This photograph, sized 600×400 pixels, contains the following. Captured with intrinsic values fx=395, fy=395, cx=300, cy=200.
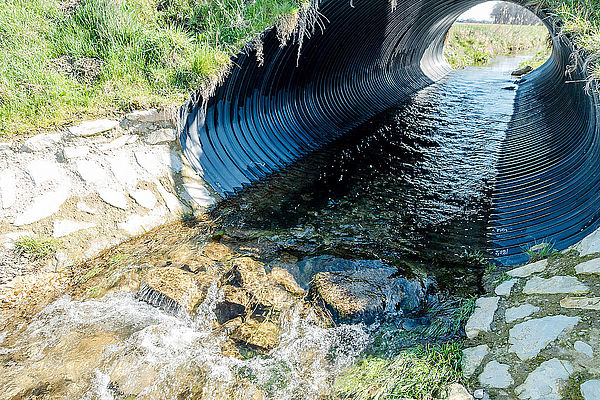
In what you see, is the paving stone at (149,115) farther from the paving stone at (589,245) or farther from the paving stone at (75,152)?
the paving stone at (589,245)

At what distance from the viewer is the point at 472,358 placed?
292 cm

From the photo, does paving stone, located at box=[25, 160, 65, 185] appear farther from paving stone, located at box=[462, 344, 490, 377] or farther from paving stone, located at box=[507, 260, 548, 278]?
paving stone, located at box=[507, 260, 548, 278]

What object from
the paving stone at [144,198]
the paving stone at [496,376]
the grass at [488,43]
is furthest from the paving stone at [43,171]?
the grass at [488,43]

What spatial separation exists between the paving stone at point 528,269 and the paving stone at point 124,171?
4417mm

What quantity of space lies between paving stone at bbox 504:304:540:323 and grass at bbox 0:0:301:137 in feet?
15.3

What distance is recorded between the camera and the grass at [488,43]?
2412 cm

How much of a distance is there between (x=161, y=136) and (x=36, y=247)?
2.03 m

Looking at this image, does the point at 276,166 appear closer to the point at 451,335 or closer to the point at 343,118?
the point at 343,118

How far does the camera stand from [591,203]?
4219 mm

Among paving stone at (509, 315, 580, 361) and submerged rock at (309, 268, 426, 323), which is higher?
submerged rock at (309, 268, 426, 323)

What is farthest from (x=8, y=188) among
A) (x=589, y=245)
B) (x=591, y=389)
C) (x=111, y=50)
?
(x=589, y=245)

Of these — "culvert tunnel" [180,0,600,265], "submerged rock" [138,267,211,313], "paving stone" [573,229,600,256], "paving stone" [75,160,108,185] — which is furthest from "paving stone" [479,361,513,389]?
"paving stone" [75,160,108,185]

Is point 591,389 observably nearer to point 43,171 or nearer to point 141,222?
point 141,222

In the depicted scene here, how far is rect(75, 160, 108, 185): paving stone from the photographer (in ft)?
15.1
